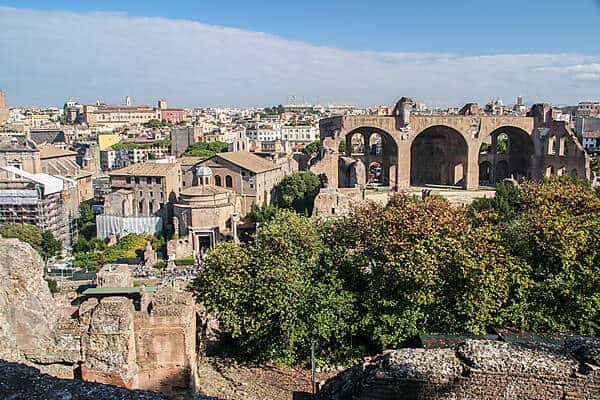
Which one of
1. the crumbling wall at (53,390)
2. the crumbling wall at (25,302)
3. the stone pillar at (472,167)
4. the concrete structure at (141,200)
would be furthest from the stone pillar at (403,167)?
the crumbling wall at (53,390)

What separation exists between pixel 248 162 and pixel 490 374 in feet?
106

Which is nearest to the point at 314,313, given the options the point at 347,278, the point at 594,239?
the point at 347,278

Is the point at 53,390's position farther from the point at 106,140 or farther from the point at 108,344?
the point at 106,140

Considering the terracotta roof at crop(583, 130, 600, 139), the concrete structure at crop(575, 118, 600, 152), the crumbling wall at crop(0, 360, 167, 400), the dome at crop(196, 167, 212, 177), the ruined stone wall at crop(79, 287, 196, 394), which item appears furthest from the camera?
the terracotta roof at crop(583, 130, 600, 139)

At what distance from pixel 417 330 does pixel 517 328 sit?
2334 millimetres

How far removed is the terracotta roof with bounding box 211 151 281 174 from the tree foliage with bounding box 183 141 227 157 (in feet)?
58.4

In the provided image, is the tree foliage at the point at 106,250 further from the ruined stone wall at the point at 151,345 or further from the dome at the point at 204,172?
A: the ruined stone wall at the point at 151,345

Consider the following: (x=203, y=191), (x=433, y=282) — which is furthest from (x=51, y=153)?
(x=433, y=282)

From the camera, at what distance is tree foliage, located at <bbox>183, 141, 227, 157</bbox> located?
193 ft

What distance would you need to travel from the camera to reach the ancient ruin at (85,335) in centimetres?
913

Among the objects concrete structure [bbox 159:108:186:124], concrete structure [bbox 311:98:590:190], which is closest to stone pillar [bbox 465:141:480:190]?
concrete structure [bbox 311:98:590:190]

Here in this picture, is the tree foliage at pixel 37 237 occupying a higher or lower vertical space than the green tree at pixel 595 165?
lower

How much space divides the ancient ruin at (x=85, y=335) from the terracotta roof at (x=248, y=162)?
27049 millimetres

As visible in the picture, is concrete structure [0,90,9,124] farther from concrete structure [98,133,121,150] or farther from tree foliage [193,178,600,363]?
tree foliage [193,178,600,363]
